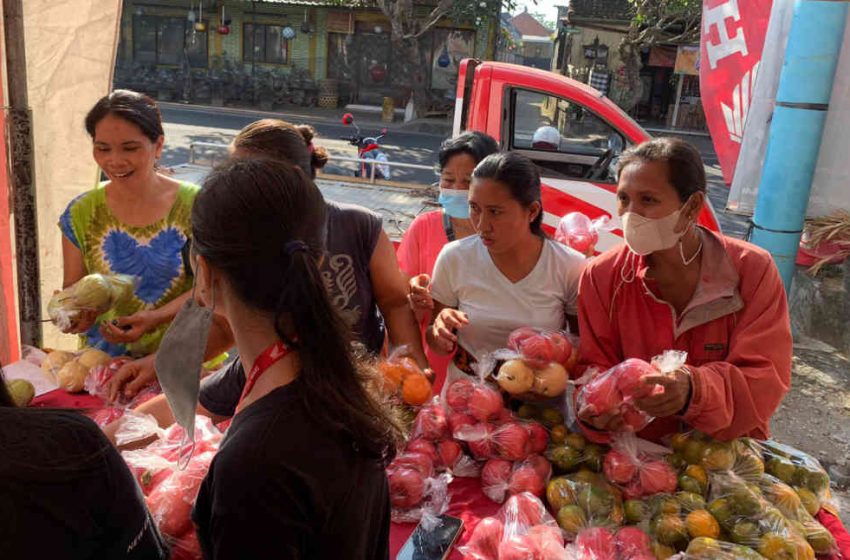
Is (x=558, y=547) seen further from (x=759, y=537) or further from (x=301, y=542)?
(x=301, y=542)

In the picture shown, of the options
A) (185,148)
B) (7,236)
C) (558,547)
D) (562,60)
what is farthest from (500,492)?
(562,60)

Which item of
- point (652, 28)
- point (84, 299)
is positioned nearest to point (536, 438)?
point (84, 299)

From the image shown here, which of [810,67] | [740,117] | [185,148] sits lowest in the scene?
[185,148]

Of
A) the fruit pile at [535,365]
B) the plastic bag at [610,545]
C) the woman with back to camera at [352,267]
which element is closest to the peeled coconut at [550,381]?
the fruit pile at [535,365]

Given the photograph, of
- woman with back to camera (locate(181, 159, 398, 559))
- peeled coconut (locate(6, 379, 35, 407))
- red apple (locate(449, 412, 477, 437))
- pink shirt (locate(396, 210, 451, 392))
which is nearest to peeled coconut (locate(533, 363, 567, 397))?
red apple (locate(449, 412, 477, 437))

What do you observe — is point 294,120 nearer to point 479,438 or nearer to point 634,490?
point 479,438

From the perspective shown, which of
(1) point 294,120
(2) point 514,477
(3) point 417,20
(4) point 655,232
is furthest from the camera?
(3) point 417,20

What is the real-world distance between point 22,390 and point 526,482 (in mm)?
1614

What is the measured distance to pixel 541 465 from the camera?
1822mm

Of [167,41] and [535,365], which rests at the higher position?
[167,41]

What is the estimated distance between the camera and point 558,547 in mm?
1524

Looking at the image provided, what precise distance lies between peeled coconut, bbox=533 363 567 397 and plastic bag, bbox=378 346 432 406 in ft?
1.12

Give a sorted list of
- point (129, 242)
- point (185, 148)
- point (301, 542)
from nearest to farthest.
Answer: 1. point (301, 542)
2. point (129, 242)
3. point (185, 148)

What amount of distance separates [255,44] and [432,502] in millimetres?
22902
